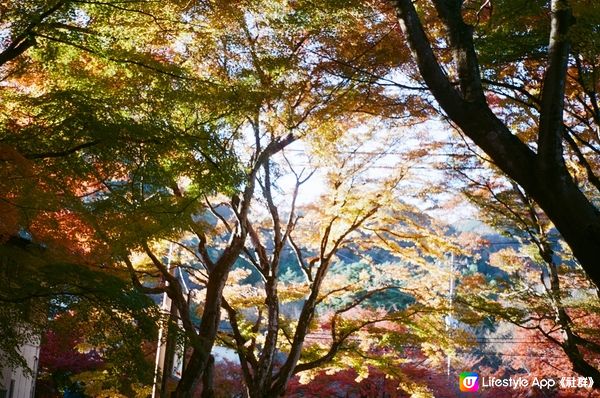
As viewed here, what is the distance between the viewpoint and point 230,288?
1266 centimetres

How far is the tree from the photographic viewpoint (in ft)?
10.3

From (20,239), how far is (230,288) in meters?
4.91

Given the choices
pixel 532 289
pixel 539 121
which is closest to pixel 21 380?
pixel 532 289

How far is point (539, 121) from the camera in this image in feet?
11.0

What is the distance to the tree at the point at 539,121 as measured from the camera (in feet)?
10.3

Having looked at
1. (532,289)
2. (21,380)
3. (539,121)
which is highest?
(532,289)

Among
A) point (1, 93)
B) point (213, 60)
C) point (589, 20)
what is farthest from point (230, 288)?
point (589, 20)
